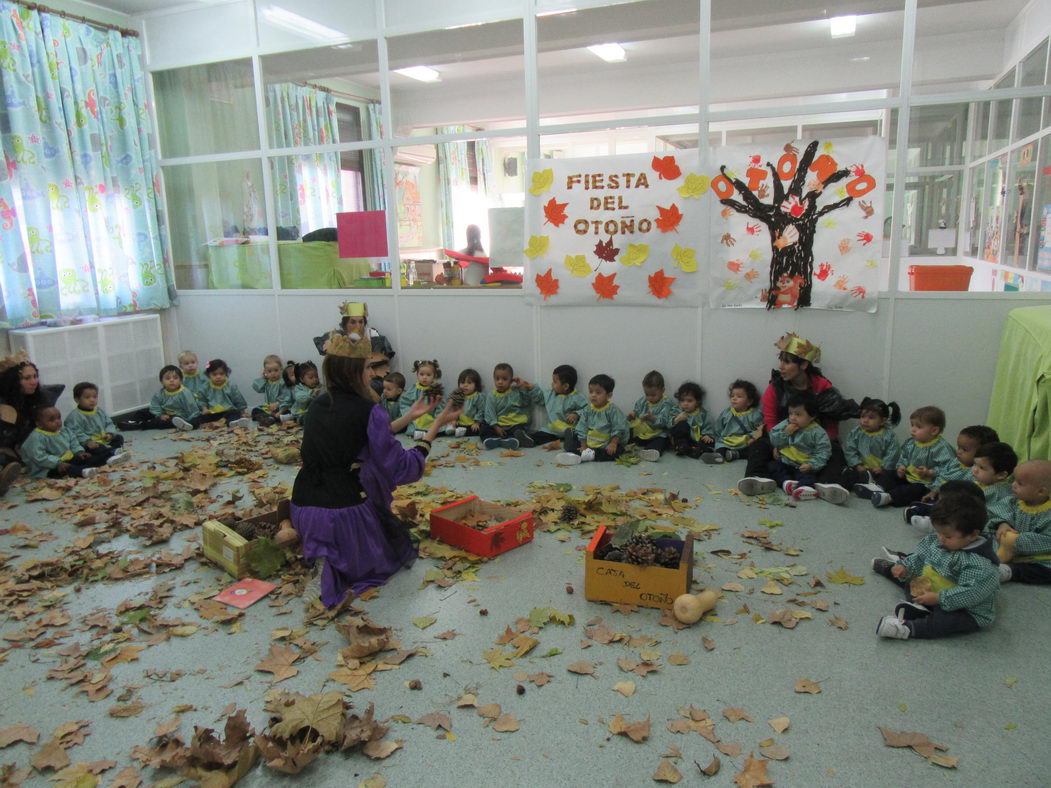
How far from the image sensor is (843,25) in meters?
5.29

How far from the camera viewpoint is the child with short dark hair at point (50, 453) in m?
5.49

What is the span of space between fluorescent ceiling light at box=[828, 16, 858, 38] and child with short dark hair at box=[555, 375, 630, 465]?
303cm

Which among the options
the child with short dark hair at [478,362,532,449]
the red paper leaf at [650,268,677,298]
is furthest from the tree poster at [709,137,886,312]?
the child with short dark hair at [478,362,532,449]

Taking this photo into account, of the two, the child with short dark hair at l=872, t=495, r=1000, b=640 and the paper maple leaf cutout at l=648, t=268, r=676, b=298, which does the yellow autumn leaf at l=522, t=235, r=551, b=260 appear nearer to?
the paper maple leaf cutout at l=648, t=268, r=676, b=298

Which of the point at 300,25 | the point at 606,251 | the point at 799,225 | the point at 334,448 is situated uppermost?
the point at 300,25

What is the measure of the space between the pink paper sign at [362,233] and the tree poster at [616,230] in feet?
4.94

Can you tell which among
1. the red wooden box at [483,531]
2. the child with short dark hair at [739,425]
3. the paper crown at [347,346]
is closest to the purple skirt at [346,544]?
the red wooden box at [483,531]

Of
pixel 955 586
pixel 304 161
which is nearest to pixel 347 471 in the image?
pixel 955 586

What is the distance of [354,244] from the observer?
274 inches

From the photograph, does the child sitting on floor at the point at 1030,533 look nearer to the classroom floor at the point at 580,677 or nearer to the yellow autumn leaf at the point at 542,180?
the classroom floor at the point at 580,677

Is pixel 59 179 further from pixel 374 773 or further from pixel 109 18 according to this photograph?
pixel 374 773

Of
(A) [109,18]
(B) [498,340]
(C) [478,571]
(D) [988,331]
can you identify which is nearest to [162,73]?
(A) [109,18]

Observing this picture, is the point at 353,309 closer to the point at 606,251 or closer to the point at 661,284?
the point at 606,251

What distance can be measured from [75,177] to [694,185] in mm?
5606
